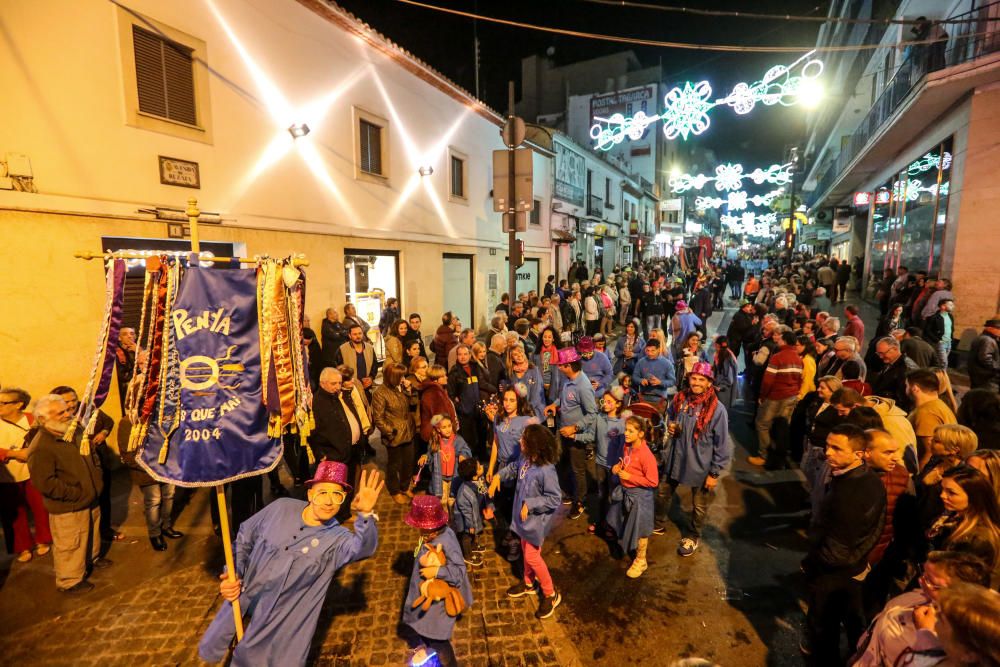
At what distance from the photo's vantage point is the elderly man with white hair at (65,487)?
4.22m

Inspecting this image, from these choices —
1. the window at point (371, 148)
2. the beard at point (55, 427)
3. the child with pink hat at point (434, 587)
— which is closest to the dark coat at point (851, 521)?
the child with pink hat at point (434, 587)

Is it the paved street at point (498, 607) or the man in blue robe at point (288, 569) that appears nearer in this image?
the man in blue robe at point (288, 569)

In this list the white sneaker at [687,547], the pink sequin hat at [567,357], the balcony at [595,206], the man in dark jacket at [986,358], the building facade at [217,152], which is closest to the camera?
the white sneaker at [687,547]

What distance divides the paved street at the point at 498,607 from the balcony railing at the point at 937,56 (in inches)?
404

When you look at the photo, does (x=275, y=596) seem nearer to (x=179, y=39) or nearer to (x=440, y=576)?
(x=440, y=576)

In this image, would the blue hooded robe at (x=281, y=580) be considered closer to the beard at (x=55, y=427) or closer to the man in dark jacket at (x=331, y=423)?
the man in dark jacket at (x=331, y=423)

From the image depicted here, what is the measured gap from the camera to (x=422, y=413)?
19.9 feet

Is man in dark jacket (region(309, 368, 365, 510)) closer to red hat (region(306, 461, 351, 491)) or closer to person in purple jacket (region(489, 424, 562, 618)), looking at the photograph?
person in purple jacket (region(489, 424, 562, 618))

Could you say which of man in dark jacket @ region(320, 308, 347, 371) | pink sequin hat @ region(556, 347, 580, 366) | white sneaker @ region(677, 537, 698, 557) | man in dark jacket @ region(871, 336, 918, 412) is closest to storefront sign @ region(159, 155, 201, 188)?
man in dark jacket @ region(320, 308, 347, 371)

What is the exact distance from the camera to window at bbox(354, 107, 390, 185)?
447 inches

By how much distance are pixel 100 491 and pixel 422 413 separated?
331 centimetres

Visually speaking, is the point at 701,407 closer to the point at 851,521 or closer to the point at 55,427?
the point at 851,521

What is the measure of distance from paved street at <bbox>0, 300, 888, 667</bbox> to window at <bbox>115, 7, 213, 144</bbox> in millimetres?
6027

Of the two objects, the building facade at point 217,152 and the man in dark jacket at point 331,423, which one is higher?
the building facade at point 217,152
